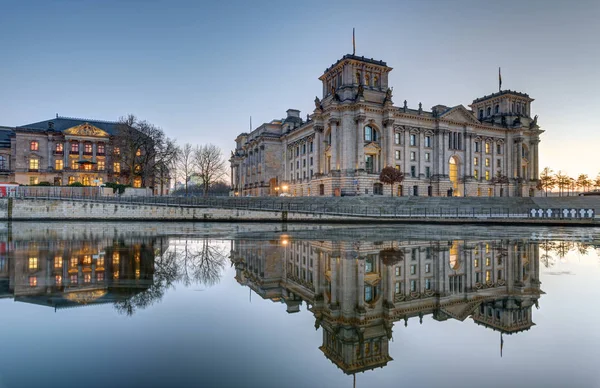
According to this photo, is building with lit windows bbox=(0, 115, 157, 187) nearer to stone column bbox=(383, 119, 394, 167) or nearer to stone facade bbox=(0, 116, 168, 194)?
stone facade bbox=(0, 116, 168, 194)

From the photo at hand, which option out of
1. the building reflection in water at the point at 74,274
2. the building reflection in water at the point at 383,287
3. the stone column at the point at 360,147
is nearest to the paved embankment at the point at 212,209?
the stone column at the point at 360,147

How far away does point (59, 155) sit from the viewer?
7212 centimetres

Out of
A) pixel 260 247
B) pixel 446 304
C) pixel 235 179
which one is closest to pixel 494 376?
pixel 446 304

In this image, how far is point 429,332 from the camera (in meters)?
6.46

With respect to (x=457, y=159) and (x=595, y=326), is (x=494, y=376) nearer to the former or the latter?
(x=595, y=326)

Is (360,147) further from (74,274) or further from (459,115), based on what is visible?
(74,274)

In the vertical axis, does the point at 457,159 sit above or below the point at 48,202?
above

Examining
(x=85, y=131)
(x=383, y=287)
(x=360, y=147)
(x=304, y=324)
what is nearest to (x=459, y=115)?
(x=360, y=147)

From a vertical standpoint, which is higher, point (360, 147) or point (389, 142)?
point (389, 142)

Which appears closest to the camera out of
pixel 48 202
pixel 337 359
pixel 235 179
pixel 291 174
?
pixel 337 359

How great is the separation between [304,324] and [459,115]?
7408cm

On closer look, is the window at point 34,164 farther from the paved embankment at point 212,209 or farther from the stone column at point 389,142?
the stone column at point 389,142

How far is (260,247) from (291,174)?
63721mm

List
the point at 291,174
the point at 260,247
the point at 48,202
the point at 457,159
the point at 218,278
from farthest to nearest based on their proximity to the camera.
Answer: the point at 291,174 → the point at 457,159 → the point at 48,202 → the point at 260,247 → the point at 218,278
